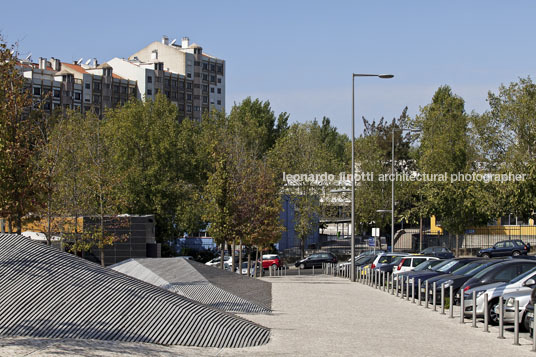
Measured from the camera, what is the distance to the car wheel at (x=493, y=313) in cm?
1742

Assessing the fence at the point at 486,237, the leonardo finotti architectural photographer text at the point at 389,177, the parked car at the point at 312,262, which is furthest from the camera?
the fence at the point at 486,237

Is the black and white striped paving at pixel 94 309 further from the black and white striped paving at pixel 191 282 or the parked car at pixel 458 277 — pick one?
the parked car at pixel 458 277

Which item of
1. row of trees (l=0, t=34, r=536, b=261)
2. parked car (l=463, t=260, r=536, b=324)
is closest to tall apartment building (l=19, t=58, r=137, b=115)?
row of trees (l=0, t=34, r=536, b=261)

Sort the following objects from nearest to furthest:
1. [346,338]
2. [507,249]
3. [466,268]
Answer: [346,338], [466,268], [507,249]

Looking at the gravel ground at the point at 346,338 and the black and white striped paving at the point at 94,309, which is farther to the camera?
the black and white striped paving at the point at 94,309

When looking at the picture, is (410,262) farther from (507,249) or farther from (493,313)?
(507,249)

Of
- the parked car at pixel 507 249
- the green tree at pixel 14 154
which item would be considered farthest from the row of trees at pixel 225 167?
the parked car at pixel 507 249

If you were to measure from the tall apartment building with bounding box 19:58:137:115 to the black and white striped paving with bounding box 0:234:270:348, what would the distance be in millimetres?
99073

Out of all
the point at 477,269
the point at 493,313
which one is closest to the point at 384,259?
the point at 477,269

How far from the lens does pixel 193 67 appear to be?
138500mm

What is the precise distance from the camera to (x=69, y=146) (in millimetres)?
38594

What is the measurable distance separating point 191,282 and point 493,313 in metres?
8.87

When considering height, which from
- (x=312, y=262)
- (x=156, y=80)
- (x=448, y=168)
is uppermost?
(x=156, y=80)

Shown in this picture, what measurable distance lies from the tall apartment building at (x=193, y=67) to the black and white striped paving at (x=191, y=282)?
10747cm
